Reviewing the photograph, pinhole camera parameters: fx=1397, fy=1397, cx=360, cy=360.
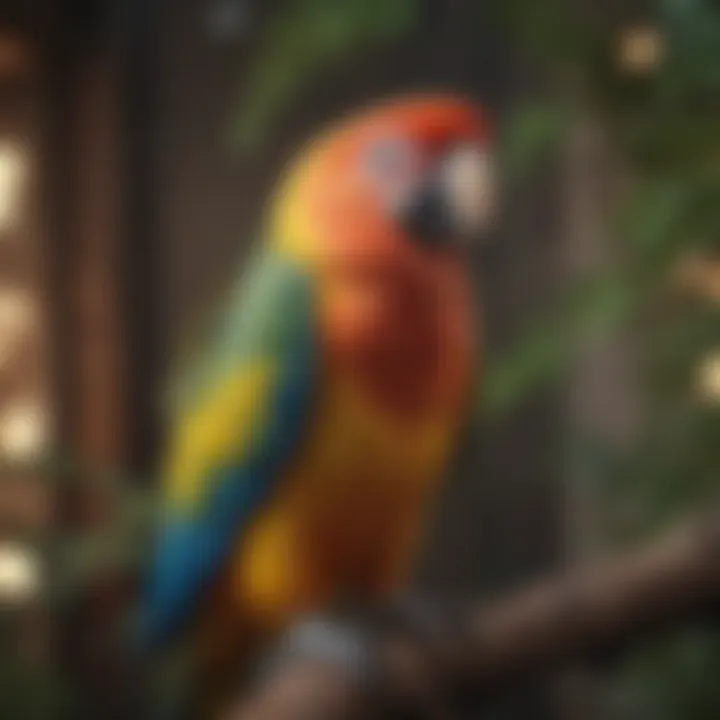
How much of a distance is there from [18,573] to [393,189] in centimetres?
24

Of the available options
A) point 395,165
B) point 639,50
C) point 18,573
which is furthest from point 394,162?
point 18,573

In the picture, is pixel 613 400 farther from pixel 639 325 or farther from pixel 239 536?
pixel 239 536

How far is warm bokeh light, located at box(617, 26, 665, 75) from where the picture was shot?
583 mm

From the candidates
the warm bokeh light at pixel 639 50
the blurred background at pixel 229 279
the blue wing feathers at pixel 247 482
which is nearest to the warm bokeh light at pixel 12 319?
the blurred background at pixel 229 279

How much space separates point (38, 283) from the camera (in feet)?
2.01

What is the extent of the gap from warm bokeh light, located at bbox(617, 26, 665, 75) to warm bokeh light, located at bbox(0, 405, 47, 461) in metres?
0.29

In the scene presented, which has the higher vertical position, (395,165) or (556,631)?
(395,165)

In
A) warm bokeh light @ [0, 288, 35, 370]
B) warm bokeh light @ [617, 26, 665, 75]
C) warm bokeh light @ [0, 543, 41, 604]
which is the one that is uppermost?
warm bokeh light @ [617, 26, 665, 75]

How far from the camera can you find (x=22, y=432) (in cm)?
61

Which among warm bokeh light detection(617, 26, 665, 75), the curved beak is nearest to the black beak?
the curved beak

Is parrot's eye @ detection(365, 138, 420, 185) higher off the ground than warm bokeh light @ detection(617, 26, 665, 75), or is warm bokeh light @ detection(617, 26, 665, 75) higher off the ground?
warm bokeh light @ detection(617, 26, 665, 75)

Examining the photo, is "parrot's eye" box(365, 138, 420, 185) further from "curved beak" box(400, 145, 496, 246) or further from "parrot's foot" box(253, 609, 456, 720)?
"parrot's foot" box(253, 609, 456, 720)

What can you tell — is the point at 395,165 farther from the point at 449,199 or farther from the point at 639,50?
the point at 639,50

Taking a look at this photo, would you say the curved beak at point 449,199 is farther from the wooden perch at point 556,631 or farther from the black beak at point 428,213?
the wooden perch at point 556,631
